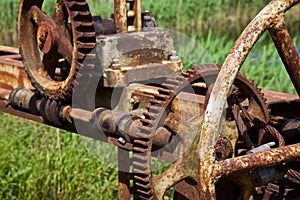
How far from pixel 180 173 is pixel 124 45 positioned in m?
0.67

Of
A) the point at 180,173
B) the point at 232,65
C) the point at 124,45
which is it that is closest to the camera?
the point at 232,65

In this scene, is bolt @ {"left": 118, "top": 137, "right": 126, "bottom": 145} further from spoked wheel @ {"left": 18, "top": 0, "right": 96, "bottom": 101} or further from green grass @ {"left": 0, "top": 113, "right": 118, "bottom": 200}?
green grass @ {"left": 0, "top": 113, "right": 118, "bottom": 200}

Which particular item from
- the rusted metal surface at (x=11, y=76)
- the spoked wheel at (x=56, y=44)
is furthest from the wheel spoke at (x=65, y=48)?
the rusted metal surface at (x=11, y=76)

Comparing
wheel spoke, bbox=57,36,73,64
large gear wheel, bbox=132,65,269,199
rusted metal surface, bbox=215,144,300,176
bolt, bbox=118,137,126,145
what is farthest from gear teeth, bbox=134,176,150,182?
wheel spoke, bbox=57,36,73,64

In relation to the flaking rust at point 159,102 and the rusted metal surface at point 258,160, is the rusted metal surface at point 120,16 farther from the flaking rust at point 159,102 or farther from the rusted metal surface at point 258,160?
the rusted metal surface at point 258,160

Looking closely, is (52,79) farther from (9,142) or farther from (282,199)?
(9,142)

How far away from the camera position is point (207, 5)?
9.80 metres

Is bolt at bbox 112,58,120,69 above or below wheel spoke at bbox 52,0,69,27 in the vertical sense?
below

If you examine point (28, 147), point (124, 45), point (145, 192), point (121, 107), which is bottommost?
point (28, 147)

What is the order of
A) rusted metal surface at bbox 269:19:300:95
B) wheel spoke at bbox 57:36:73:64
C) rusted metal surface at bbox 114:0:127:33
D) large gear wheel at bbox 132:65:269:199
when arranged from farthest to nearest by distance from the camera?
1. rusted metal surface at bbox 114:0:127:33
2. wheel spoke at bbox 57:36:73:64
3. large gear wheel at bbox 132:65:269:199
4. rusted metal surface at bbox 269:19:300:95

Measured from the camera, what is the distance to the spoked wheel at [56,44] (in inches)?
91.3

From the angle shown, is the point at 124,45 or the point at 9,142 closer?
the point at 124,45

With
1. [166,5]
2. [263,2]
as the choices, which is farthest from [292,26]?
[166,5]

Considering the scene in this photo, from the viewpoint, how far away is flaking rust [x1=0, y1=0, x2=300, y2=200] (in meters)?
1.76
